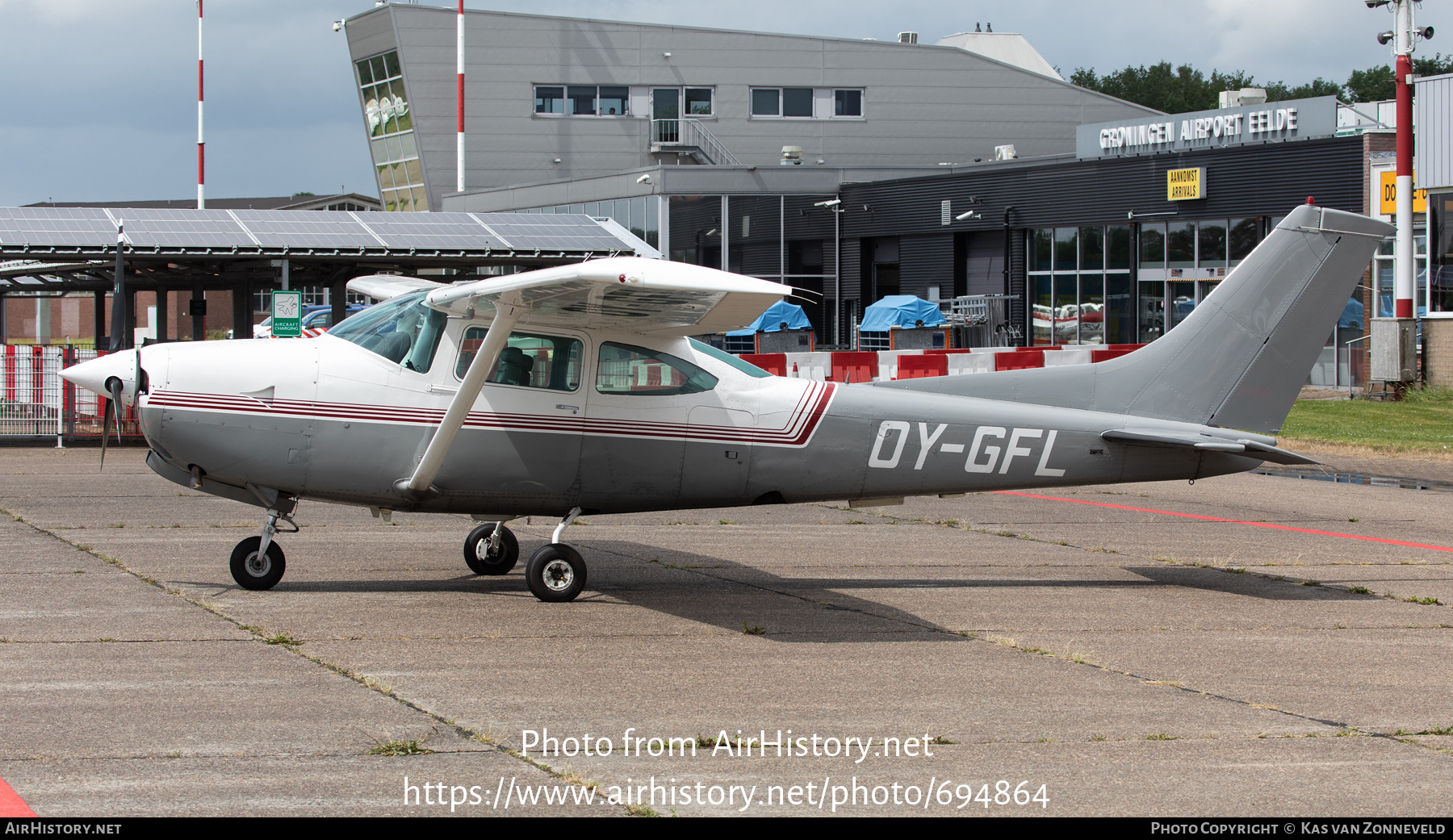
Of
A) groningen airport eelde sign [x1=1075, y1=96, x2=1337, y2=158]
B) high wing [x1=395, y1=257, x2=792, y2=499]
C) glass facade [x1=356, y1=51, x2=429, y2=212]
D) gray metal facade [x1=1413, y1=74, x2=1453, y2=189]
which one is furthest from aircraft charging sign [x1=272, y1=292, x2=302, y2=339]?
glass facade [x1=356, y1=51, x2=429, y2=212]

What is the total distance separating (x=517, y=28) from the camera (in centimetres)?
5594

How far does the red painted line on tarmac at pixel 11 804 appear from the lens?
448cm

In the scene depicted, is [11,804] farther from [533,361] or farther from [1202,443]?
[1202,443]

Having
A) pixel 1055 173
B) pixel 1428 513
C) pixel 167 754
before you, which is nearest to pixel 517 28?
pixel 1055 173

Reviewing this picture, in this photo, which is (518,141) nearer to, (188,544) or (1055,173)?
(1055,173)

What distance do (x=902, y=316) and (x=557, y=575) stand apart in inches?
1130

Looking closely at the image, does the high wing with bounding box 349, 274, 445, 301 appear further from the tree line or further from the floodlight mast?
the tree line

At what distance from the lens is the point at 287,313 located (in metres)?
20.7

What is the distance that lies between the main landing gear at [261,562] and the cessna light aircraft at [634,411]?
0.05ft

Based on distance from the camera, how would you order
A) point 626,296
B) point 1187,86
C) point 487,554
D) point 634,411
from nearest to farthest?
1. point 626,296
2. point 634,411
3. point 487,554
4. point 1187,86

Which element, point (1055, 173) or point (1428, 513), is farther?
point (1055, 173)

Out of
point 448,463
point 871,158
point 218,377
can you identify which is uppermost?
point 871,158

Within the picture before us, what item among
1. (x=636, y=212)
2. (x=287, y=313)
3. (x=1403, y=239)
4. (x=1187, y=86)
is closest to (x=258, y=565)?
(x=287, y=313)

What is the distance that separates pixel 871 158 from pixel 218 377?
175 ft
